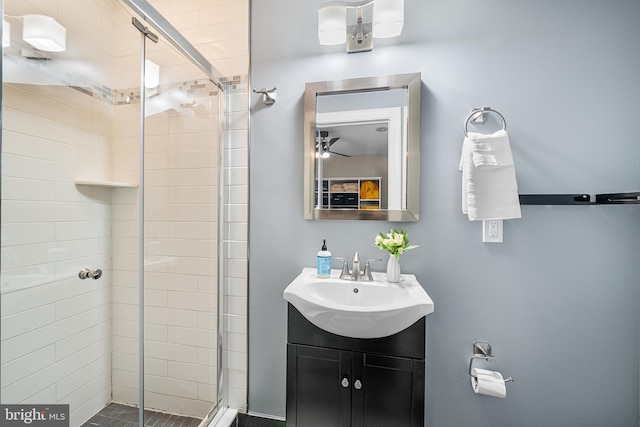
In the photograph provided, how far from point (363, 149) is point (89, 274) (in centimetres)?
131

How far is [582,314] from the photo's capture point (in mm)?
1272

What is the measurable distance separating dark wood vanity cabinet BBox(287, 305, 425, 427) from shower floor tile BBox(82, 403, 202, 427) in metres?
0.59

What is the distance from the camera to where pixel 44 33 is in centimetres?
96

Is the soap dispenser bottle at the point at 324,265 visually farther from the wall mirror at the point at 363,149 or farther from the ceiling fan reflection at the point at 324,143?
the ceiling fan reflection at the point at 324,143

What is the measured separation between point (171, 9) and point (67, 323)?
69.7 inches

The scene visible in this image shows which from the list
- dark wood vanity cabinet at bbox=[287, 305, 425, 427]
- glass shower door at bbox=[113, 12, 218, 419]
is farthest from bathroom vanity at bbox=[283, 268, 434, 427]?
glass shower door at bbox=[113, 12, 218, 419]

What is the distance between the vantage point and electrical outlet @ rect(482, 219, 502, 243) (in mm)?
1320

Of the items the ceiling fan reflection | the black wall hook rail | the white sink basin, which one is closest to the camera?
the white sink basin

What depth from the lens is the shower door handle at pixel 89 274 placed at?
111 cm

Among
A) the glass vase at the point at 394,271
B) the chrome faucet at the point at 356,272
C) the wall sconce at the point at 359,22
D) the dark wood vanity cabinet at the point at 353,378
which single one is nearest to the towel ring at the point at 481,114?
the wall sconce at the point at 359,22

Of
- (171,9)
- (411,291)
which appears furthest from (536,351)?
(171,9)

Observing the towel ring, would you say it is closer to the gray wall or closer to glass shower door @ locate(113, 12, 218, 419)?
the gray wall

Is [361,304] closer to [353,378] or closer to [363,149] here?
[353,378]

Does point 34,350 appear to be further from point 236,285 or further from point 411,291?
point 411,291
